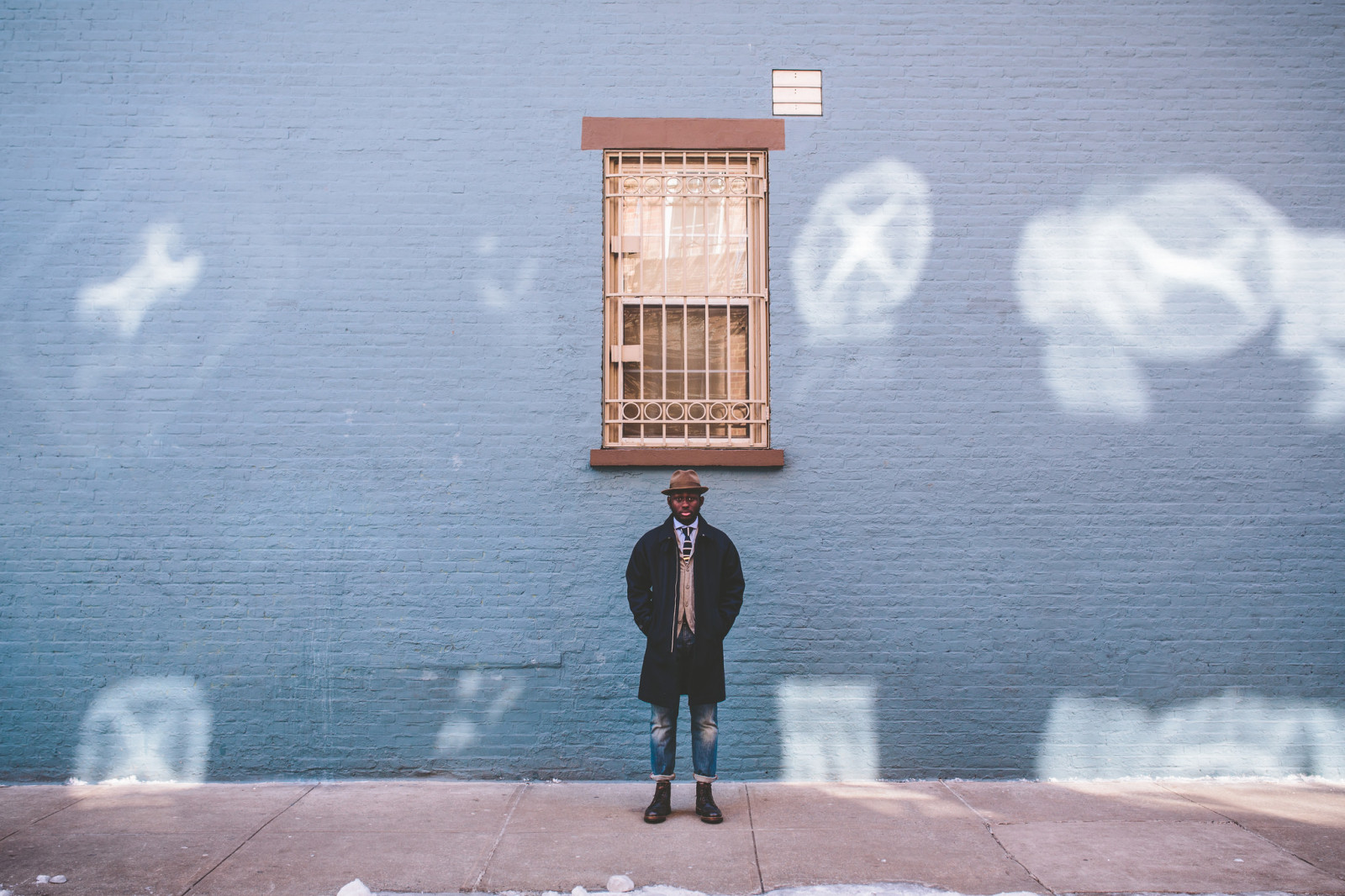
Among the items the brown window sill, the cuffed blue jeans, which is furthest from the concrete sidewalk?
the brown window sill

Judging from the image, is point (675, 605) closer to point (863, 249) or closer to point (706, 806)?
point (706, 806)

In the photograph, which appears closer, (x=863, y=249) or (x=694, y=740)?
(x=694, y=740)

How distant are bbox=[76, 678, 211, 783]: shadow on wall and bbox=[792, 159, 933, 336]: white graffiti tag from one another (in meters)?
4.42

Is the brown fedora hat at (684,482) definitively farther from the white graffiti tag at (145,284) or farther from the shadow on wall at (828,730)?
the white graffiti tag at (145,284)

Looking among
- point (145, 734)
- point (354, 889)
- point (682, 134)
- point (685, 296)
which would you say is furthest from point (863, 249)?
point (145, 734)

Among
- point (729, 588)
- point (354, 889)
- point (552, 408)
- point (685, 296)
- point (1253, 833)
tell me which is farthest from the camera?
point (685, 296)

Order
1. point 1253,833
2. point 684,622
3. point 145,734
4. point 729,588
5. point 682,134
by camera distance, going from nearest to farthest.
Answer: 1. point 1253,833
2. point 684,622
3. point 729,588
4. point 145,734
5. point 682,134

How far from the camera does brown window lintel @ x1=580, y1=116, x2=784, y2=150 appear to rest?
5734 millimetres

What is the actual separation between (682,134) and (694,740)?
11.8 ft

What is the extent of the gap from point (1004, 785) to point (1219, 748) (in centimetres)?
136

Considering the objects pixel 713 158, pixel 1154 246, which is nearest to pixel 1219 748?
pixel 1154 246

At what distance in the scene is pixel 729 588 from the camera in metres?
4.89

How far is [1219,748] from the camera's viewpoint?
18.3 ft

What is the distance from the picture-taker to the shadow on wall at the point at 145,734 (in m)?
5.50
